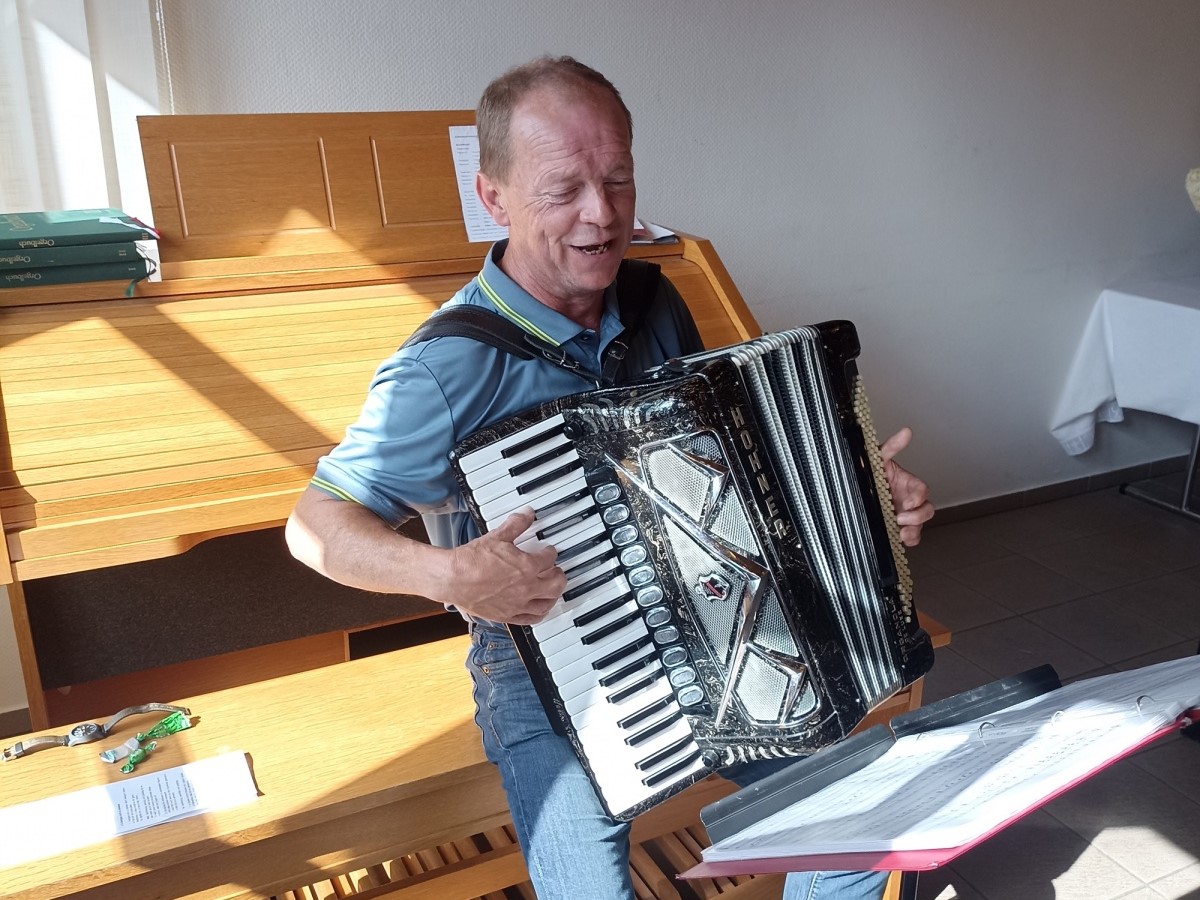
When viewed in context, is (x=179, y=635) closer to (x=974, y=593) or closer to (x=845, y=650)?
(x=845, y=650)

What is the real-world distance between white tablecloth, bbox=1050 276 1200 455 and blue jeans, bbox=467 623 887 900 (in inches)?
109

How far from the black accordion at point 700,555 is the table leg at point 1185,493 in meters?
3.07

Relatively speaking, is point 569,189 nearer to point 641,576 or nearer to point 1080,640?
point 641,576

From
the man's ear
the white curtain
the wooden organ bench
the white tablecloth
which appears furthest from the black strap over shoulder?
the white tablecloth

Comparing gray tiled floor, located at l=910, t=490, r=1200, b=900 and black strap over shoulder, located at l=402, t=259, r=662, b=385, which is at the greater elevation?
black strap over shoulder, located at l=402, t=259, r=662, b=385

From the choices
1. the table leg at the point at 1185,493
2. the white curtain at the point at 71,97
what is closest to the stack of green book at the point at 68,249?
the white curtain at the point at 71,97

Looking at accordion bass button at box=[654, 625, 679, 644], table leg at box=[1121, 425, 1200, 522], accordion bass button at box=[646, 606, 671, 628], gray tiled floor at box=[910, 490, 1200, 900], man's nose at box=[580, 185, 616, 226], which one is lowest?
gray tiled floor at box=[910, 490, 1200, 900]

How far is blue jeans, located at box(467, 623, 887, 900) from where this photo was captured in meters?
1.45

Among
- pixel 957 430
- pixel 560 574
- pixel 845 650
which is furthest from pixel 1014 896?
pixel 957 430

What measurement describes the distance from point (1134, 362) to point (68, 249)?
3498 mm

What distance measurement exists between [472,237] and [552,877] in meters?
1.34

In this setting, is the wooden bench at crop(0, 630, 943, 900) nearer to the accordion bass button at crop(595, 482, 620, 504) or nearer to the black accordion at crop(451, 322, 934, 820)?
the black accordion at crop(451, 322, 934, 820)

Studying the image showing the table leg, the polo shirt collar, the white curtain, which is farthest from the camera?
the table leg

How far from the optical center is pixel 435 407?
4.90 ft
